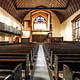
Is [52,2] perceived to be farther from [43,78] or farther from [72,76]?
[72,76]

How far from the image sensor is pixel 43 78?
121 inches

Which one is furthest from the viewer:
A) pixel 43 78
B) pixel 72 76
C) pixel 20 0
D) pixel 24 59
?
pixel 20 0

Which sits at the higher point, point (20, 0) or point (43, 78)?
point (20, 0)

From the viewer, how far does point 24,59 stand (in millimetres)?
2205

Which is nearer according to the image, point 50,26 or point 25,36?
point 25,36

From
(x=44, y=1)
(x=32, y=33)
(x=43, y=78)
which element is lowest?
(x=43, y=78)

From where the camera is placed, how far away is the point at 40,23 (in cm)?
2622

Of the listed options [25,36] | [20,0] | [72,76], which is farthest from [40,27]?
[72,76]

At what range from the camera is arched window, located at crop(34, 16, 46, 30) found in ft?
86.0

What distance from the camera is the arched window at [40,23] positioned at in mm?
26219

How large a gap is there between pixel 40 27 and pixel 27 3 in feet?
29.7

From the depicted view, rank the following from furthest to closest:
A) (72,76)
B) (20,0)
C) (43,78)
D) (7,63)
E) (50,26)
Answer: (50,26) < (20,0) < (43,78) < (7,63) < (72,76)

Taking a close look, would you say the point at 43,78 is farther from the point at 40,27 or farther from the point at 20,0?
the point at 40,27

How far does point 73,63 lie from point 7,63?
104 centimetres
